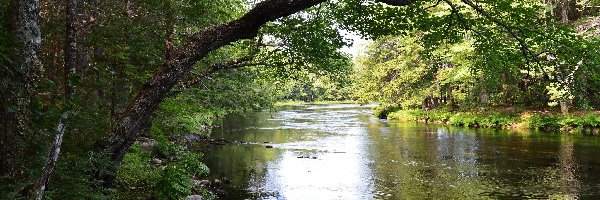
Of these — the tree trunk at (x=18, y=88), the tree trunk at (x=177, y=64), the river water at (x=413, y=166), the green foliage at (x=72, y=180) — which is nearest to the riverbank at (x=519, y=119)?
the river water at (x=413, y=166)

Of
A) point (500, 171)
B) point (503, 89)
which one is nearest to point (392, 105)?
point (503, 89)

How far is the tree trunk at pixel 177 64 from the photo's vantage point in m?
5.54

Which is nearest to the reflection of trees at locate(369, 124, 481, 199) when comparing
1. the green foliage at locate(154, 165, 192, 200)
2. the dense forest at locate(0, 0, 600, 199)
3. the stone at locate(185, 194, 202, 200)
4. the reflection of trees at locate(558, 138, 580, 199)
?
the reflection of trees at locate(558, 138, 580, 199)

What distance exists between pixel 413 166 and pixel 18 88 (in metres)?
13.7

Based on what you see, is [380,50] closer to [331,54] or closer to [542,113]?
[542,113]

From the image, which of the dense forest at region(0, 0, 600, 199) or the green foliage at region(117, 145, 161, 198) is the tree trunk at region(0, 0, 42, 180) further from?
the green foliage at region(117, 145, 161, 198)

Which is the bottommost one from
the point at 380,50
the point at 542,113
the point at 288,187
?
the point at 288,187

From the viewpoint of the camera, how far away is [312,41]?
25.4ft

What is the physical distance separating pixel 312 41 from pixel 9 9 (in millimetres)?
4568

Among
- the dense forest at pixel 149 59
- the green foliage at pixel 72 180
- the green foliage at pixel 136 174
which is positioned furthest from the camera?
the green foliage at pixel 136 174

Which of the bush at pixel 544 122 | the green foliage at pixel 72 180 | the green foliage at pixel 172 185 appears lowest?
the green foliage at pixel 172 185

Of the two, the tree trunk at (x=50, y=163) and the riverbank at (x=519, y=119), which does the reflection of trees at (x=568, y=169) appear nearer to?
the riverbank at (x=519, y=119)

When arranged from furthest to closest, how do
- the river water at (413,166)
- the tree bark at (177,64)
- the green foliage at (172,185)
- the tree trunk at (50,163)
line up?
the river water at (413,166), the green foliage at (172,185), the tree bark at (177,64), the tree trunk at (50,163)

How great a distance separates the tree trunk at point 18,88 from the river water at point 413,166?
813 centimetres
